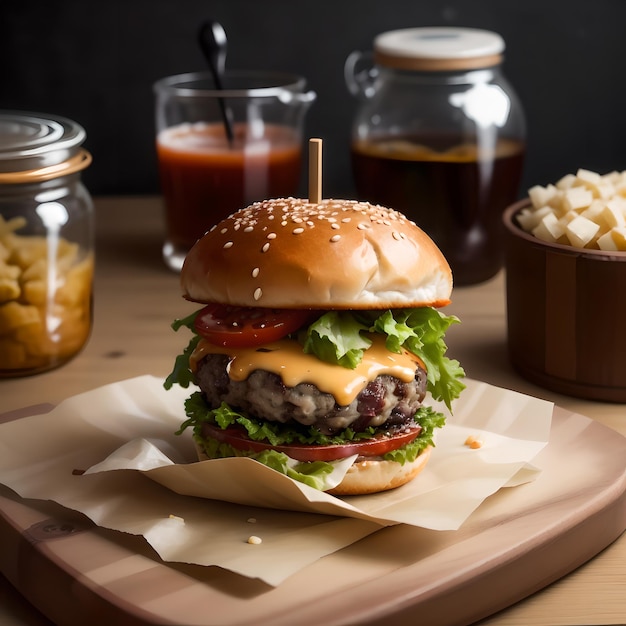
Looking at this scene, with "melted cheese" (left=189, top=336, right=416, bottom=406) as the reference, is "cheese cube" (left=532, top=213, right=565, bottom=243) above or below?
above

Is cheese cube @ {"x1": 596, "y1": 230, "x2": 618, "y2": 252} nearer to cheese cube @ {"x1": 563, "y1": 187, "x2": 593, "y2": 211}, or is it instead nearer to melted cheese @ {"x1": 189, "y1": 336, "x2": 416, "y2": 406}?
cheese cube @ {"x1": 563, "y1": 187, "x2": 593, "y2": 211}

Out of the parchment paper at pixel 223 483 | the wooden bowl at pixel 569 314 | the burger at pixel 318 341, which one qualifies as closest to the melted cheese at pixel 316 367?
the burger at pixel 318 341

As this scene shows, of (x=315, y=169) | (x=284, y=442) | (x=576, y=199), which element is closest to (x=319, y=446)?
(x=284, y=442)

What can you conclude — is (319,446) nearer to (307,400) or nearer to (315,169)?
(307,400)

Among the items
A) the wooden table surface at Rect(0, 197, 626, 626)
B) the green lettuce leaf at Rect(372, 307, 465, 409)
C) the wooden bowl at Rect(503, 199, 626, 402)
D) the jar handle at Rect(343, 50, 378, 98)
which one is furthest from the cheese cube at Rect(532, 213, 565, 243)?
the jar handle at Rect(343, 50, 378, 98)

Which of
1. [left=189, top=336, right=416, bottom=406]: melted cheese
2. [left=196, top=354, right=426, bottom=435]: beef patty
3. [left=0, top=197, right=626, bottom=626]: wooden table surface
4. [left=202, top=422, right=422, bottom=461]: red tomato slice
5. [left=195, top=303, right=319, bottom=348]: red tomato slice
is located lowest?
[left=0, top=197, right=626, bottom=626]: wooden table surface

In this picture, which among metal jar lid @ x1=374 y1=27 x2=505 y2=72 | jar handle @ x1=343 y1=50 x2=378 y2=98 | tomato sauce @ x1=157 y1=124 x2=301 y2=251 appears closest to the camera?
metal jar lid @ x1=374 y1=27 x2=505 y2=72

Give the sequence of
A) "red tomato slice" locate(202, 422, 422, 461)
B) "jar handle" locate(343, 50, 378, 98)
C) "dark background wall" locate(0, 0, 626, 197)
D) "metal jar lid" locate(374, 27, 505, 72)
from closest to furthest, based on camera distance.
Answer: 1. "red tomato slice" locate(202, 422, 422, 461)
2. "metal jar lid" locate(374, 27, 505, 72)
3. "jar handle" locate(343, 50, 378, 98)
4. "dark background wall" locate(0, 0, 626, 197)

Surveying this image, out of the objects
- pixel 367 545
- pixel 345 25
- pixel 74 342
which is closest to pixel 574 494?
pixel 367 545
